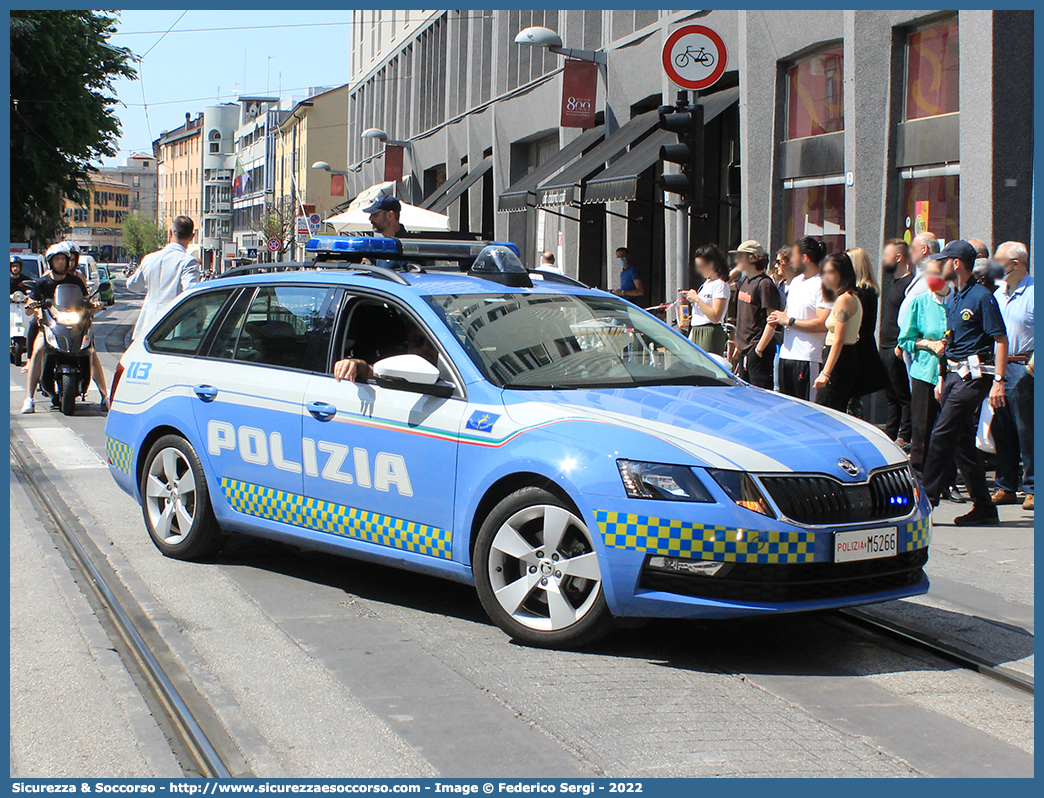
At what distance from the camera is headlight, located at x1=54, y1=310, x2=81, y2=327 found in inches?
570

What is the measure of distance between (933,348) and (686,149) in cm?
410

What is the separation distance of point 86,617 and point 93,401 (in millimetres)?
10552

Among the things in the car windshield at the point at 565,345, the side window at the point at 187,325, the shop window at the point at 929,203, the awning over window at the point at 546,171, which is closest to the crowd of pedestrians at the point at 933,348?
the shop window at the point at 929,203

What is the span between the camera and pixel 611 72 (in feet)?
74.6

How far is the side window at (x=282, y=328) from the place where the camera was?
21.1ft

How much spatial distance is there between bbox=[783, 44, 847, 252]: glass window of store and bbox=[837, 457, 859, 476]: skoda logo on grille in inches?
402

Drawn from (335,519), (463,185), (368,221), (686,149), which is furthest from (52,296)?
(463,185)

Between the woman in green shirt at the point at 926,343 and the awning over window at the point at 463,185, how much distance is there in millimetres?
23086

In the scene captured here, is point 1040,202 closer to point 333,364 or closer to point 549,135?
point 333,364

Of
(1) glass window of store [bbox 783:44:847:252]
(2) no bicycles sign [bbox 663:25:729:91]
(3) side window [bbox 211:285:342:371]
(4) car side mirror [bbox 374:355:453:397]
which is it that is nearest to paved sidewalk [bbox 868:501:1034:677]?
(4) car side mirror [bbox 374:355:453:397]

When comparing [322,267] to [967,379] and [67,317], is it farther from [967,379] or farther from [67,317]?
[67,317]

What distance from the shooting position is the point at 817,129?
15.7m

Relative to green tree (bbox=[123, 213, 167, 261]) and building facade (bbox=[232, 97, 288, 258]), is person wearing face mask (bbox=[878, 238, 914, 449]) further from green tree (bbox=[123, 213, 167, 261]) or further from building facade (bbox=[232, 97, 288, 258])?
green tree (bbox=[123, 213, 167, 261])

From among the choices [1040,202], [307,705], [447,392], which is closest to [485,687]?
[307,705]
